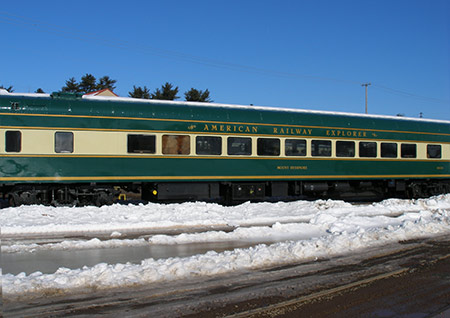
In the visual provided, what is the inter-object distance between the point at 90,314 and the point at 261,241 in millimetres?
5222

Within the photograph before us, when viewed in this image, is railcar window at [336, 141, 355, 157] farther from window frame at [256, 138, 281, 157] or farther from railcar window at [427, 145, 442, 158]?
railcar window at [427, 145, 442, 158]

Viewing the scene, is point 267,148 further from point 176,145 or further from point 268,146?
point 176,145

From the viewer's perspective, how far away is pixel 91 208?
556 inches

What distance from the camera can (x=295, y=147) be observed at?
18.4 m

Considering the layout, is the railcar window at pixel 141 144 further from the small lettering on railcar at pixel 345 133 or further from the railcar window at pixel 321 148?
the small lettering on railcar at pixel 345 133

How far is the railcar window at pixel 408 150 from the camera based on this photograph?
21125 mm

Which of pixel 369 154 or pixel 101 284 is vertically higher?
pixel 369 154

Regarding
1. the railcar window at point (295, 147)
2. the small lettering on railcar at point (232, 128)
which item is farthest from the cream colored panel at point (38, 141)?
the railcar window at point (295, 147)

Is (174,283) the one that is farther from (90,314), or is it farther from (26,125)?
(26,125)

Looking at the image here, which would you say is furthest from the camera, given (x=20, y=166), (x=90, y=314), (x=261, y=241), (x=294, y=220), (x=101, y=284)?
(x=20, y=166)

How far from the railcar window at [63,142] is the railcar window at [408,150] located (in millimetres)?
14469

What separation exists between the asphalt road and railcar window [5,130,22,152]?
9.48 m

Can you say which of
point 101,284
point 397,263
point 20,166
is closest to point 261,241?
point 397,263

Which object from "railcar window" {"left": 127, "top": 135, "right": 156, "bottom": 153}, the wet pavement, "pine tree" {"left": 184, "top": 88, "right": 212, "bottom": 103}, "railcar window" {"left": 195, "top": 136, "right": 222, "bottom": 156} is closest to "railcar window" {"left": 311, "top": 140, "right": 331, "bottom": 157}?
"railcar window" {"left": 195, "top": 136, "right": 222, "bottom": 156}
